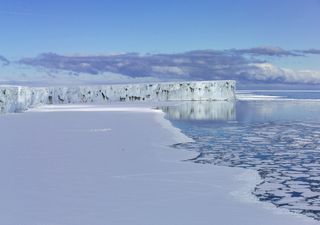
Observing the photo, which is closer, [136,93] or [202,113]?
[202,113]

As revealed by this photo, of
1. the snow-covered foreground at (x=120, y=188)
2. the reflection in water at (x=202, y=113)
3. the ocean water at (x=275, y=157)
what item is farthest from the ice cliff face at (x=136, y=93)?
the snow-covered foreground at (x=120, y=188)

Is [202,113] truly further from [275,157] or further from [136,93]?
[136,93]

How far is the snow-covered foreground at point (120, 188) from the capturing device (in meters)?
5.21

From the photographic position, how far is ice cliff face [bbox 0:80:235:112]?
45156mm

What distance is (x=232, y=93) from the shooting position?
173 ft

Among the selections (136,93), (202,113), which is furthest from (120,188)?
(136,93)

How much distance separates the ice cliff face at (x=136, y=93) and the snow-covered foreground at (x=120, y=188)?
28687 millimetres

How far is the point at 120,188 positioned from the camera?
21.8 feet

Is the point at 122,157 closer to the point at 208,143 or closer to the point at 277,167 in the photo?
the point at 277,167

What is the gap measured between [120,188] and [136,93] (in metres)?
42.9

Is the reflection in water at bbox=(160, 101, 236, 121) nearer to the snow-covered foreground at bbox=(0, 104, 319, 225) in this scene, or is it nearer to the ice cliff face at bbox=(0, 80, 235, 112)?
the snow-covered foreground at bbox=(0, 104, 319, 225)

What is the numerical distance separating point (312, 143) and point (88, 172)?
23.9 feet

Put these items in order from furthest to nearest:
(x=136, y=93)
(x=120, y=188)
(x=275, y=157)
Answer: (x=136, y=93)
(x=275, y=157)
(x=120, y=188)

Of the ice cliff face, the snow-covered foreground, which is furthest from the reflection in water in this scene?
the ice cliff face
